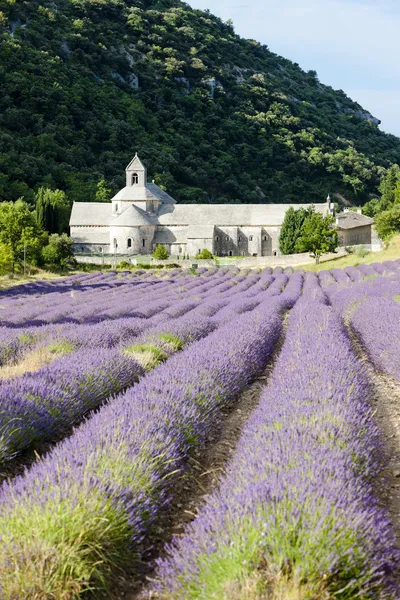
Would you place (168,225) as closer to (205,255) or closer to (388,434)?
(205,255)

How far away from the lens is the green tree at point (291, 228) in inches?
2365

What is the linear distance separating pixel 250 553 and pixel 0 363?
20.8 ft

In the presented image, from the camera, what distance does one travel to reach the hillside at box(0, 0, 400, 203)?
83000mm

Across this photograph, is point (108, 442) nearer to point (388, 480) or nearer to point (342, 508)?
A: point (342, 508)

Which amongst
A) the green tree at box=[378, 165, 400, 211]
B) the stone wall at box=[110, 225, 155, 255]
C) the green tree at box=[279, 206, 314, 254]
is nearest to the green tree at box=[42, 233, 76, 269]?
the stone wall at box=[110, 225, 155, 255]

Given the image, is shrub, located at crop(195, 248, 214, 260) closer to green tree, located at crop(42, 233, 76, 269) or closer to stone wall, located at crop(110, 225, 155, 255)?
stone wall, located at crop(110, 225, 155, 255)

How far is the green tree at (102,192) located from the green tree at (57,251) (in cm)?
2810

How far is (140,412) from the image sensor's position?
4184 millimetres

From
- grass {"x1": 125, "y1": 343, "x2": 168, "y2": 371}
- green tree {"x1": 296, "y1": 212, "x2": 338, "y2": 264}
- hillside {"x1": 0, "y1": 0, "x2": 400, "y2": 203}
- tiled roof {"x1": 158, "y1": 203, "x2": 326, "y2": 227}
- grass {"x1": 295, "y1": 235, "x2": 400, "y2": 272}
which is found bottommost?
grass {"x1": 125, "y1": 343, "x2": 168, "y2": 371}

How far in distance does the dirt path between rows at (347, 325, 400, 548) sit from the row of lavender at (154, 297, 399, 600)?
34 centimetres

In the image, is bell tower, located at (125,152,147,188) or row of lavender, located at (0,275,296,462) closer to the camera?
row of lavender, located at (0,275,296,462)

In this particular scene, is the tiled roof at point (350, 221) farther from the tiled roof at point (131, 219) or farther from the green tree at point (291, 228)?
the tiled roof at point (131, 219)

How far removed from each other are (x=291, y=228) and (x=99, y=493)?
59.2m

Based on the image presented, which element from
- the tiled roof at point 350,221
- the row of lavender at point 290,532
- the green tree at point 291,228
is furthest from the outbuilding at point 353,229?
the row of lavender at point 290,532
